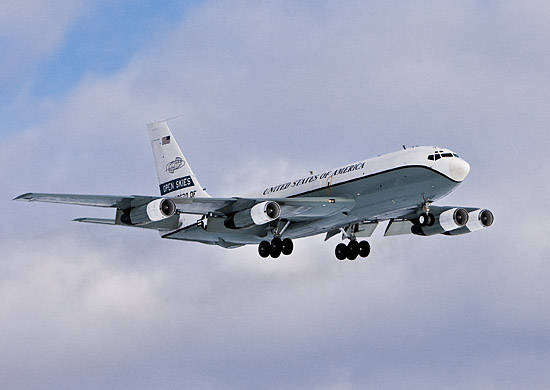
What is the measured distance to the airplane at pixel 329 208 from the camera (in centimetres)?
6862

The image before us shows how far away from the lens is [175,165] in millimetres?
86062

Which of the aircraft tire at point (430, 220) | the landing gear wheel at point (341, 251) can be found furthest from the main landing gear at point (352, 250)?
the aircraft tire at point (430, 220)

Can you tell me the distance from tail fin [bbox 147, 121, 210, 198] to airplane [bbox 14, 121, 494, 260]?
0.75 m

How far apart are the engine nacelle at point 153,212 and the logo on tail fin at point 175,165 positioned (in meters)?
17.1

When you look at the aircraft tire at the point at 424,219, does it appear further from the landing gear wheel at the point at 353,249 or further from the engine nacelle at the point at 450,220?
the landing gear wheel at the point at 353,249

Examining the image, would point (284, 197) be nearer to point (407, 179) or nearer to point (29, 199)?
point (407, 179)

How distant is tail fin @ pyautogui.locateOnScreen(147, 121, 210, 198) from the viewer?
3319 inches

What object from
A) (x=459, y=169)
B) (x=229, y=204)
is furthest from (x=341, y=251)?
(x=459, y=169)

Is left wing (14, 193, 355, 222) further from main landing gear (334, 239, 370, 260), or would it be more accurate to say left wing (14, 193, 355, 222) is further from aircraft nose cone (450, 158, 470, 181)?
aircraft nose cone (450, 158, 470, 181)

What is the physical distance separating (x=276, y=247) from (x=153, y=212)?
10587 millimetres

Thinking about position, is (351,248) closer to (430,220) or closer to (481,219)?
(430,220)

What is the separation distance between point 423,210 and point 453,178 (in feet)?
15.5

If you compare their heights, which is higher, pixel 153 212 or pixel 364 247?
pixel 364 247

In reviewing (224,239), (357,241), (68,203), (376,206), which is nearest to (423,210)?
(376,206)
